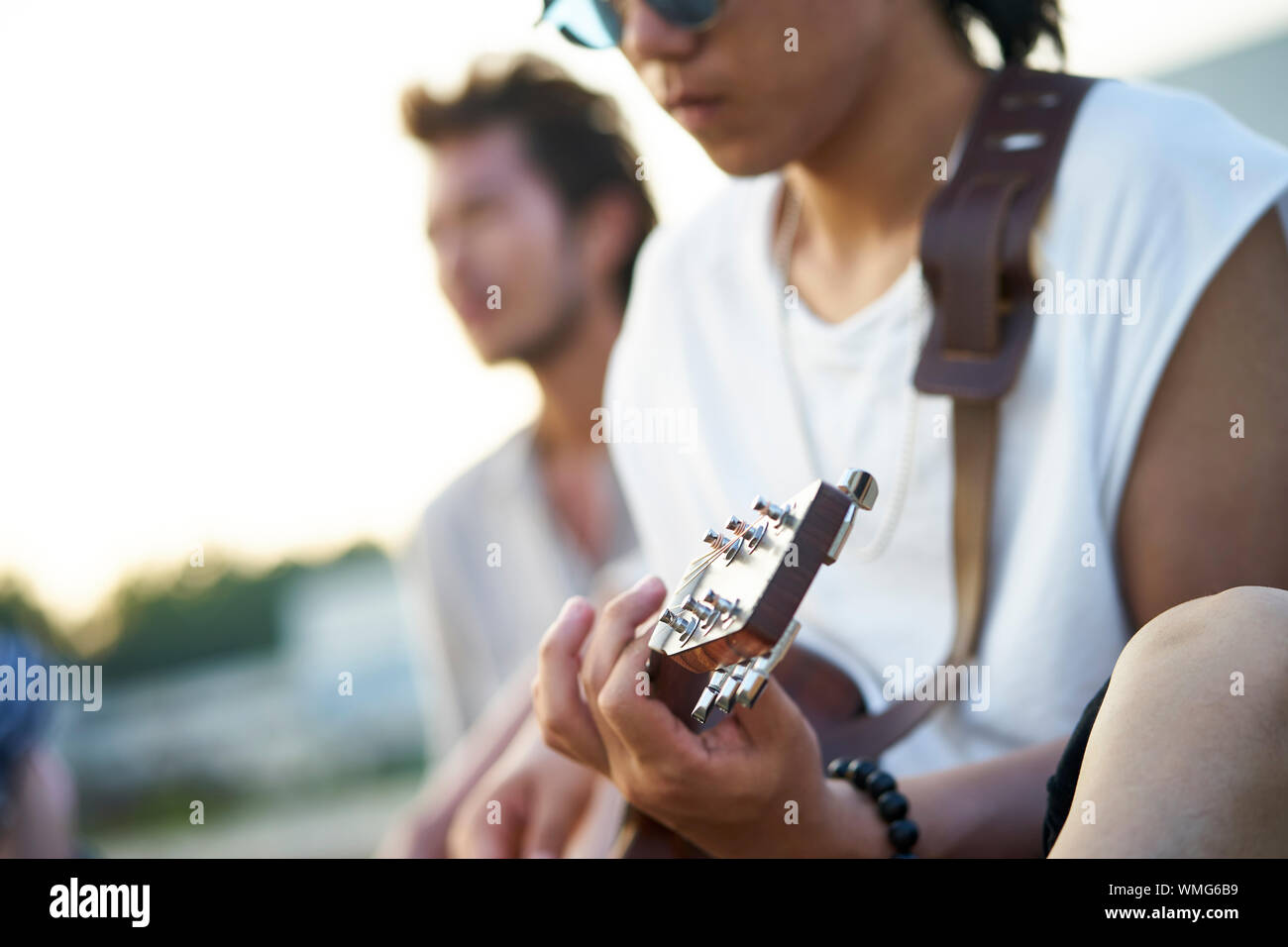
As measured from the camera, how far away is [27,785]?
3.01 metres

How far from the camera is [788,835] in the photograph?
1.19 m

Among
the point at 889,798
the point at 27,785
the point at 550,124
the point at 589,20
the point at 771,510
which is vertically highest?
the point at 589,20

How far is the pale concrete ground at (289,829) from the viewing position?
14.6 meters

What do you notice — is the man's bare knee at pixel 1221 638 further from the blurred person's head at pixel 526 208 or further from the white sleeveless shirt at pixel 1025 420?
the blurred person's head at pixel 526 208

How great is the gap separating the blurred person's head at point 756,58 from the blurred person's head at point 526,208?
1.94m

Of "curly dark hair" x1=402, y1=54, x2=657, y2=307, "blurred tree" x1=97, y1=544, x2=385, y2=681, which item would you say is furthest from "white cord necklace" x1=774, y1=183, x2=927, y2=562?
"blurred tree" x1=97, y1=544, x2=385, y2=681

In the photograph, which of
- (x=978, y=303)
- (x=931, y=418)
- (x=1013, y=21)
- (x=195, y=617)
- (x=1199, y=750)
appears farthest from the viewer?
(x=195, y=617)

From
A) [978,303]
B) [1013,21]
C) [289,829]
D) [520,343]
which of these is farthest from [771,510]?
[289,829]

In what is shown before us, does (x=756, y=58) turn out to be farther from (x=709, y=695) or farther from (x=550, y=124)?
(x=550, y=124)

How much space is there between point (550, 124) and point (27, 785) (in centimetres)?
237

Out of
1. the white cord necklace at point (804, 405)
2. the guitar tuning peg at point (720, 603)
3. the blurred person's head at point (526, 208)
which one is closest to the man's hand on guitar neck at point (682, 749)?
the guitar tuning peg at point (720, 603)

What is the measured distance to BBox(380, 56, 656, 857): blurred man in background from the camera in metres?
3.38
